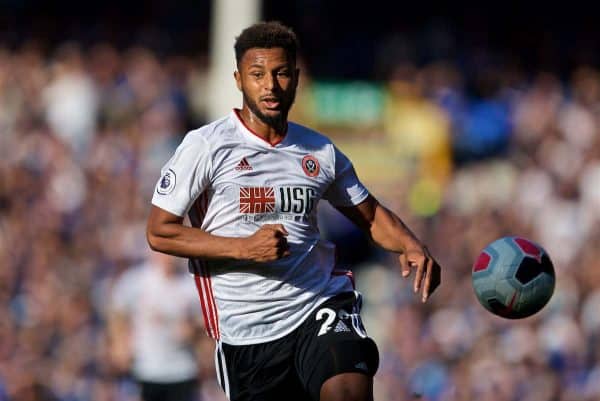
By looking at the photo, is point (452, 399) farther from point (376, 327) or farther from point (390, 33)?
point (390, 33)

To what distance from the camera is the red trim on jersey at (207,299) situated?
7.18m

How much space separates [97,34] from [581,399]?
30.7 ft

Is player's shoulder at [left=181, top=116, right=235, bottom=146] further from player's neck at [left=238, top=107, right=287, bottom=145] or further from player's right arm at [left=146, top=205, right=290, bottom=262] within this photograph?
player's right arm at [left=146, top=205, right=290, bottom=262]

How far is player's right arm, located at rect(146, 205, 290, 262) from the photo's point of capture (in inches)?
260

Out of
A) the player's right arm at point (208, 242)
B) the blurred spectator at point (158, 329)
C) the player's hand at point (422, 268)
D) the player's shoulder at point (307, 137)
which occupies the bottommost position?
the blurred spectator at point (158, 329)

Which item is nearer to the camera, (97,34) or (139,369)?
(139,369)

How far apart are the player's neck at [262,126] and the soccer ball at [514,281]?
52.4 inches

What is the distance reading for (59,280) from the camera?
14.5 metres

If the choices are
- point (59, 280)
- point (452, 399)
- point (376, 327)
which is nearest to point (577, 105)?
point (376, 327)

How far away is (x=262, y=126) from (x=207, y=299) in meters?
0.90

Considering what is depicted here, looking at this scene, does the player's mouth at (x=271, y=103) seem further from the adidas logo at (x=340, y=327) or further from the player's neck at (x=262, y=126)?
the adidas logo at (x=340, y=327)

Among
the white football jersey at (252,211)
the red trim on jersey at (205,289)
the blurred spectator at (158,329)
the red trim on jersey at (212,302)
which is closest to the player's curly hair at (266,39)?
the white football jersey at (252,211)

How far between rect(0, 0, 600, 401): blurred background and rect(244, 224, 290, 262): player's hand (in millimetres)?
4654

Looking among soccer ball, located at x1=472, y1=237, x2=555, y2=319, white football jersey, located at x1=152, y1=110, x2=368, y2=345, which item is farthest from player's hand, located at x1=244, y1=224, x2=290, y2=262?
soccer ball, located at x1=472, y1=237, x2=555, y2=319
